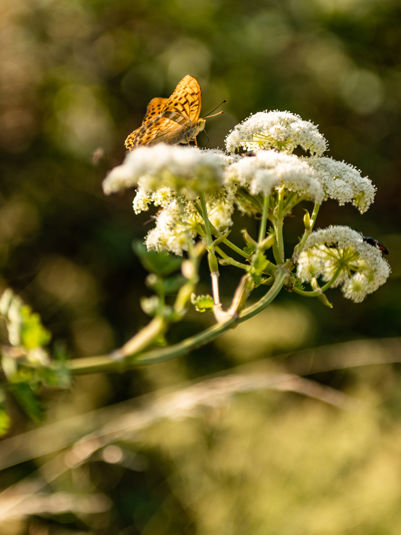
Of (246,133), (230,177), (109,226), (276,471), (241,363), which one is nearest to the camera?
(230,177)

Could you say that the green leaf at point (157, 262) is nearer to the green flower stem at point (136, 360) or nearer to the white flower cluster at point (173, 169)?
the green flower stem at point (136, 360)

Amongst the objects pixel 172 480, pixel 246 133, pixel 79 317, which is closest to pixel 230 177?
pixel 246 133

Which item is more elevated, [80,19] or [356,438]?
[80,19]

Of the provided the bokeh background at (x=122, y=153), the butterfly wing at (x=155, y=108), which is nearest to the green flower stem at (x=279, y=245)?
the butterfly wing at (x=155, y=108)

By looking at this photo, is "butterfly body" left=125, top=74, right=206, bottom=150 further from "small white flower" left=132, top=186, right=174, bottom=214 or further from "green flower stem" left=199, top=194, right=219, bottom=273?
"green flower stem" left=199, top=194, right=219, bottom=273

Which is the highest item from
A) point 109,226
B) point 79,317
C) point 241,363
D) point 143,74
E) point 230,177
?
point 143,74

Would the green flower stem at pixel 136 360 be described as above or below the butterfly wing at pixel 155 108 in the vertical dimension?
below

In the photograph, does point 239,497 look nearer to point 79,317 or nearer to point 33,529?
point 33,529

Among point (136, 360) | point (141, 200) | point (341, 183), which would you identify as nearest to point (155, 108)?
point (141, 200)
